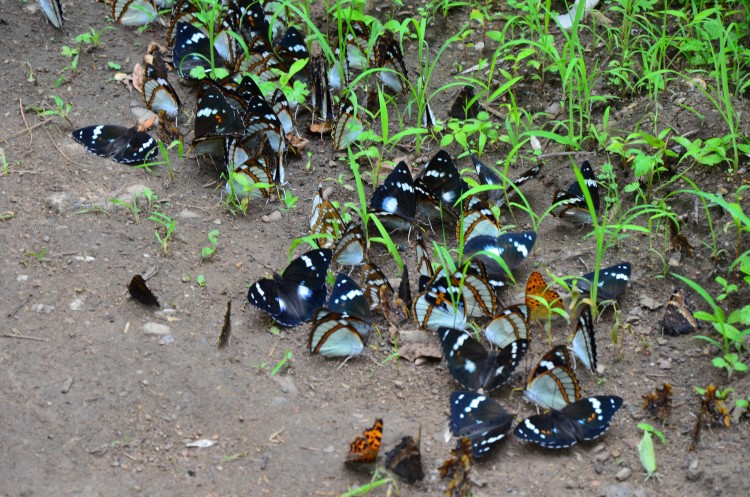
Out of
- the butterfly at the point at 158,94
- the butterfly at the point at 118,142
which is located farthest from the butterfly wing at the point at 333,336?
the butterfly at the point at 158,94

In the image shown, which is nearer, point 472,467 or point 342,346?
point 472,467

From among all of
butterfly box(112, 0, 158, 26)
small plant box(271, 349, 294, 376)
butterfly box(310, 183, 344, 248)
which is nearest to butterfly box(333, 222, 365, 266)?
butterfly box(310, 183, 344, 248)

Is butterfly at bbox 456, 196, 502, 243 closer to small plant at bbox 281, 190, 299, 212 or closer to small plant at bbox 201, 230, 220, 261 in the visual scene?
small plant at bbox 281, 190, 299, 212

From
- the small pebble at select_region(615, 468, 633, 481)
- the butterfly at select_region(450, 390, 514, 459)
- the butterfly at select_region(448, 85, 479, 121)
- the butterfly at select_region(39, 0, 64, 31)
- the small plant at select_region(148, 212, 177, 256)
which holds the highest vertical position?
the butterfly at select_region(39, 0, 64, 31)

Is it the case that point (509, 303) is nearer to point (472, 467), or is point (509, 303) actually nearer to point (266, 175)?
point (472, 467)

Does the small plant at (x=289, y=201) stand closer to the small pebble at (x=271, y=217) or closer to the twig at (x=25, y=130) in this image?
the small pebble at (x=271, y=217)

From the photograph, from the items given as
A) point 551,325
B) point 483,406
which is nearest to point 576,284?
point 551,325

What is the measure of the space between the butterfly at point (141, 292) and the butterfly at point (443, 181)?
1.57 m

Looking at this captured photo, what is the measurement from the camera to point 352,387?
357cm

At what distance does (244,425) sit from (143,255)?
4.12 feet

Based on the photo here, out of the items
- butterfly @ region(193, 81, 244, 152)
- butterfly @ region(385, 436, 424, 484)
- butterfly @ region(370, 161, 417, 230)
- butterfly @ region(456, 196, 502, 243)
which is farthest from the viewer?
butterfly @ region(193, 81, 244, 152)

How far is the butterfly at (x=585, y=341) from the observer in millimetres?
3477

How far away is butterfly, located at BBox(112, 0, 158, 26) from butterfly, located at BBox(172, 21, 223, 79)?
0.50 meters

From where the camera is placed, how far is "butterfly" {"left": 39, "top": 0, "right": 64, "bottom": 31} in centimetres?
→ 544
